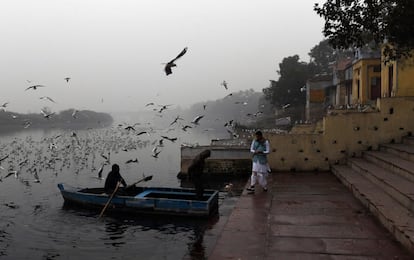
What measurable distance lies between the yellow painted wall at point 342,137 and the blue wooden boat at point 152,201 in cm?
341

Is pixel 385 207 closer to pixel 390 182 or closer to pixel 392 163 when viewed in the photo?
pixel 390 182

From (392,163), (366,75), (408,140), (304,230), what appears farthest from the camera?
(366,75)

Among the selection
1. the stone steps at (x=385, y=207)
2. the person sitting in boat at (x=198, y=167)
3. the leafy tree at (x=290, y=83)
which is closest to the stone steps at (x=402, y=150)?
the stone steps at (x=385, y=207)

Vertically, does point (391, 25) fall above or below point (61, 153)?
above

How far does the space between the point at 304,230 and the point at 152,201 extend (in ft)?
20.6

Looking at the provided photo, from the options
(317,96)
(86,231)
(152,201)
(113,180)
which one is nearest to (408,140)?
(152,201)

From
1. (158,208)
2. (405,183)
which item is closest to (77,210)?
(158,208)

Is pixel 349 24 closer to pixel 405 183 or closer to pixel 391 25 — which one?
pixel 391 25

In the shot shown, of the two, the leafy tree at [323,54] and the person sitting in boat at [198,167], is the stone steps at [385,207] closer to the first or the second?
the person sitting in boat at [198,167]

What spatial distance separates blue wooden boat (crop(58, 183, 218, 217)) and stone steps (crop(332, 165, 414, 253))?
402 cm

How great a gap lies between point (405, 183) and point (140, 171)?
70.5ft

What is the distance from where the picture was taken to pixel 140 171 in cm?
2900

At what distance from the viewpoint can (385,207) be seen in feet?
27.4

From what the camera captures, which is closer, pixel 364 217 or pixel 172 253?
pixel 364 217
